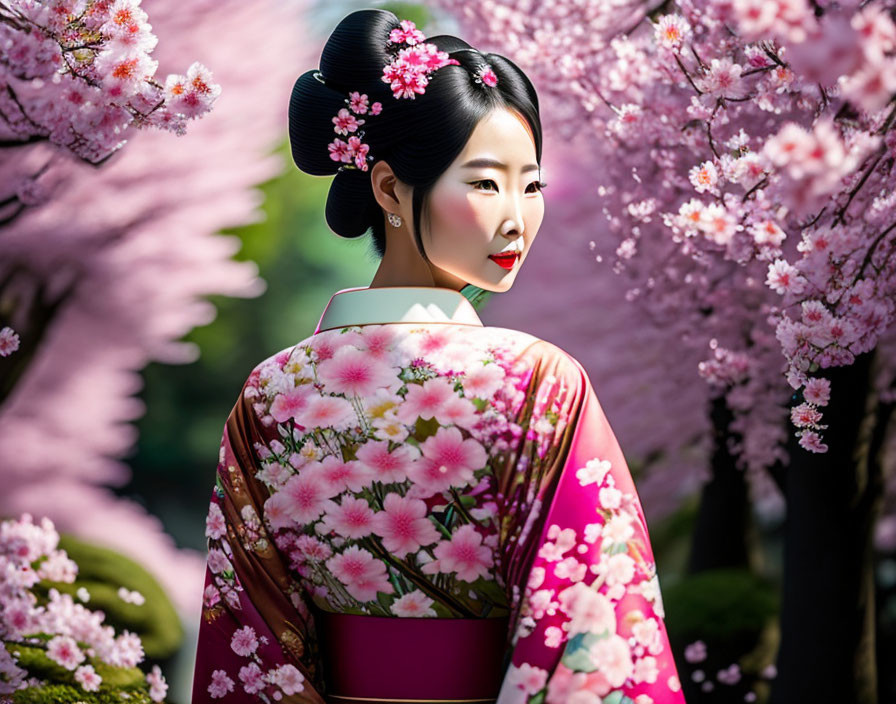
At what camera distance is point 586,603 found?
7.83 ft

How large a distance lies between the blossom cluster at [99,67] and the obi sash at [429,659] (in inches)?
62.6

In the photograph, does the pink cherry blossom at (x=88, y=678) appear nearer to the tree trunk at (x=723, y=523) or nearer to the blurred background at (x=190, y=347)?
the blurred background at (x=190, y=347)

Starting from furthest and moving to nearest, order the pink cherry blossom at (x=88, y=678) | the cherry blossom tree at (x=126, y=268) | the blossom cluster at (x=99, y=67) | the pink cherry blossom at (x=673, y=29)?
the cherry blossom tree at (x=126, y=268), the pink cherry blossom at (x=88, y=678), the pink cherry blossom at (x=673, y=29), the blossom cluster at (x=99, y=67)

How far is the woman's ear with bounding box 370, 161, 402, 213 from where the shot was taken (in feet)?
9.09

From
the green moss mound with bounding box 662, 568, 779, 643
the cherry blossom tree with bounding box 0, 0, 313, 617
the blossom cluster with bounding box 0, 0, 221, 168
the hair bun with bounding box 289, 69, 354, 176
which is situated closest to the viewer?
the hair bun with bounding box 289, 69, 354, 176

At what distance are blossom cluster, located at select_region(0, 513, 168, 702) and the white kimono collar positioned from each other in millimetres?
2595

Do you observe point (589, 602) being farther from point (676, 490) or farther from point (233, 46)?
point (676, 490)

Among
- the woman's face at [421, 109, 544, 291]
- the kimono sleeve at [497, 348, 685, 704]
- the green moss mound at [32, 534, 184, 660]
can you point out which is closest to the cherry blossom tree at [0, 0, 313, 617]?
the green moss mound at [32, 534, 184, 660]

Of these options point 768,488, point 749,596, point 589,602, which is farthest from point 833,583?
point 768,488

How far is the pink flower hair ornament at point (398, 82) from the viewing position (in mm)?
2676

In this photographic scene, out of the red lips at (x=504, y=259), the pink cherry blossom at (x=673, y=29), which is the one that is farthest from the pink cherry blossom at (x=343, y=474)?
the pink cherry blossom at (x=673, y=29)

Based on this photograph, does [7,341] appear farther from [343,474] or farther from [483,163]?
[483,163]

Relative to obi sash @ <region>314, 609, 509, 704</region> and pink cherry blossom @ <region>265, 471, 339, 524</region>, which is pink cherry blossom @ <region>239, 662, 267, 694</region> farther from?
pink cherry blossom @ <region>265, 471, 339, 524</region>

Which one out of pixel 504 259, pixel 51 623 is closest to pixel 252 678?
pixel 504 259
